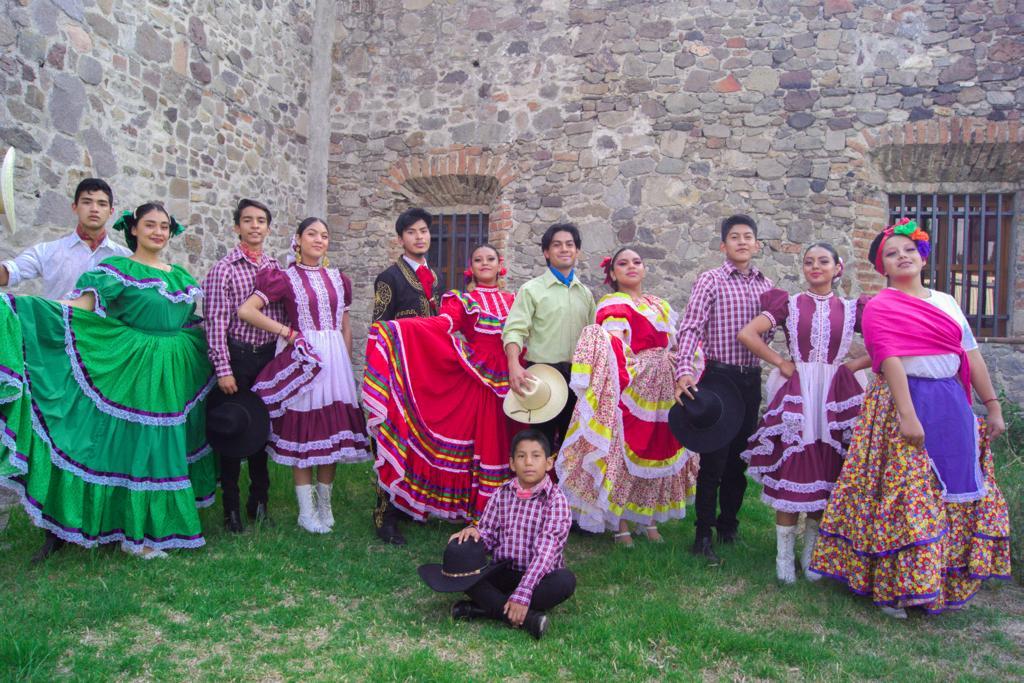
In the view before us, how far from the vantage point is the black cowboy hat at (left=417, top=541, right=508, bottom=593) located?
122 inches

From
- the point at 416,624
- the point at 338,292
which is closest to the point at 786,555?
the point at 416,624

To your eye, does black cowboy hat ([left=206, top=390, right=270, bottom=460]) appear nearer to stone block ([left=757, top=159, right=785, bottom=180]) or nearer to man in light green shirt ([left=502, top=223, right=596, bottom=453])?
man in light green shirt ([left=502, top=223, right=596, bottom=453])

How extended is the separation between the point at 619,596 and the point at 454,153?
5.48m

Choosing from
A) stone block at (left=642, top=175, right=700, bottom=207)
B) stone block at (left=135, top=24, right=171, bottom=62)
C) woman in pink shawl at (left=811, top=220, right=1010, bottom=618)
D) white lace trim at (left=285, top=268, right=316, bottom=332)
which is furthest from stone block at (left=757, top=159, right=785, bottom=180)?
stone block at (left=135, top=24, right=171, bottom=62)

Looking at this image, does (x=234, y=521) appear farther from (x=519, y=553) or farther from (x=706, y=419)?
(x=706, y=419)

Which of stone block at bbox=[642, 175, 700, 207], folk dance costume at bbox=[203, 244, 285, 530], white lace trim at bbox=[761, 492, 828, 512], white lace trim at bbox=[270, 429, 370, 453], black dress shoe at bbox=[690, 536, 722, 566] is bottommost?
black dress shoe at bbox=[690, 536, 722, 566]

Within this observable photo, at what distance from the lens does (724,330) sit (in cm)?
409

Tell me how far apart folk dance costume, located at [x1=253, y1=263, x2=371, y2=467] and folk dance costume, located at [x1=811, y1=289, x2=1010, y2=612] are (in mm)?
2680

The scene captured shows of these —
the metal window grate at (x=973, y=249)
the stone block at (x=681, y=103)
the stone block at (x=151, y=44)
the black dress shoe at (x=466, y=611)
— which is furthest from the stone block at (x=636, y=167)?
the black dress shoe at (x=466, y=611)

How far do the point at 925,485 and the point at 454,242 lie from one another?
585cm

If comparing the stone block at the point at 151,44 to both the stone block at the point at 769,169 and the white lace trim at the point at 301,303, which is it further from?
the stone block at the point at 769,169

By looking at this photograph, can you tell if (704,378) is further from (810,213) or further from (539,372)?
(810,213)

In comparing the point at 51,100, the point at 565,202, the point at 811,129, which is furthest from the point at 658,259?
the point at 51,100

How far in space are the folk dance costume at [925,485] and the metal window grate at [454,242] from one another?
17.3ft
